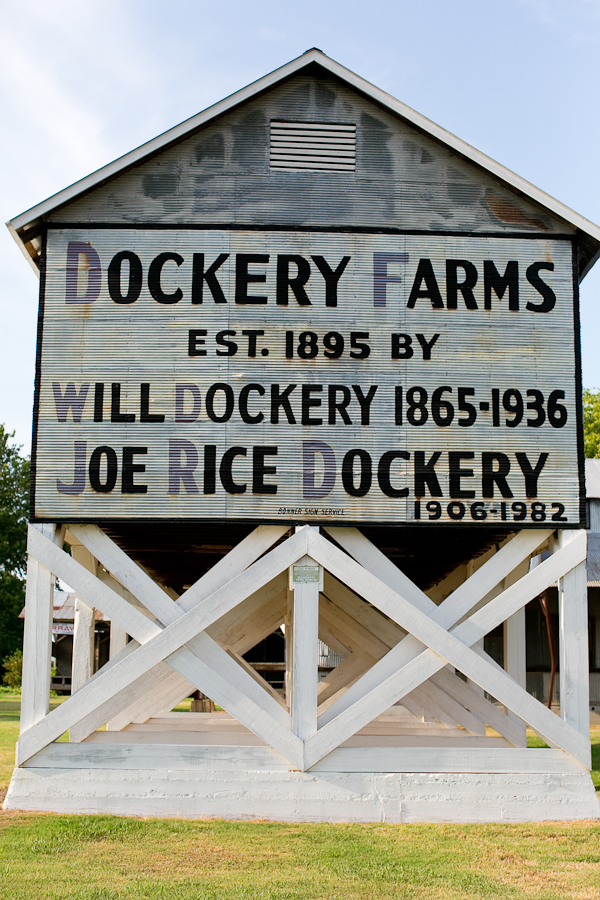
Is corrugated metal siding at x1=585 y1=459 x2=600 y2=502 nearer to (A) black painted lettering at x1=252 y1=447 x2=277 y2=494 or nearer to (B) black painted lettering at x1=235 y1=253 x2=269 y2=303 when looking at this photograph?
(B) black painted lettering at x1=235 y1=253 x2=269 y2=303

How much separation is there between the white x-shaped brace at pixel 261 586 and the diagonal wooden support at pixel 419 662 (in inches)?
0.5

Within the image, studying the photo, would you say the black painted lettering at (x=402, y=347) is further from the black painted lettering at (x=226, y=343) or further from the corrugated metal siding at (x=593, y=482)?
the corrugated metal siding at (x=593, y=482)

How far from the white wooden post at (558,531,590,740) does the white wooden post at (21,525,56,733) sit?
696cm

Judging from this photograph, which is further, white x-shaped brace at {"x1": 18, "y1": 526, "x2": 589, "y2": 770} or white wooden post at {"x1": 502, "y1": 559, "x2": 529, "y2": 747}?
white wooden post at {"x1": 502, "y1": 559, "x2": 529, "y2": 747}

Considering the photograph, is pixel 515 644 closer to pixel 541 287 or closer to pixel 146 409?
pixel 541 287

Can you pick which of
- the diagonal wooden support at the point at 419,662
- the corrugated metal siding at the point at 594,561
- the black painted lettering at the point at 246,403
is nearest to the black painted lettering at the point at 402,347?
the black painted lettering at the point at 246,403

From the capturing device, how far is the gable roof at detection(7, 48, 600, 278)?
13.6 meters

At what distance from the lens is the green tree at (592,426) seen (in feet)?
176

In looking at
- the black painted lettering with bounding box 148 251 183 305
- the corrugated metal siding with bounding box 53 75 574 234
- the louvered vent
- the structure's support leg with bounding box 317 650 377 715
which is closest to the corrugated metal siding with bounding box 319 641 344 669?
the structure's support leg with bounding box 317 650 377 715

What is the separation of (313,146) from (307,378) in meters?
3.53

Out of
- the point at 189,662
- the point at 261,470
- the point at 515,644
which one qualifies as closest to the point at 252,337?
the point at 261,470

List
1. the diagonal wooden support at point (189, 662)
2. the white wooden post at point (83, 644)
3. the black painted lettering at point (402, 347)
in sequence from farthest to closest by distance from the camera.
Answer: the white wooden post at point (83, 644), the black painted lettering at point (402, 347), the diagonal wooden support at point (189, 662)

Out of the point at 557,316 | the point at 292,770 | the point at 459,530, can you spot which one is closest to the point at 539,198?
the point at 557,316

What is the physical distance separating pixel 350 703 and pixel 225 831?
90.6 inches
